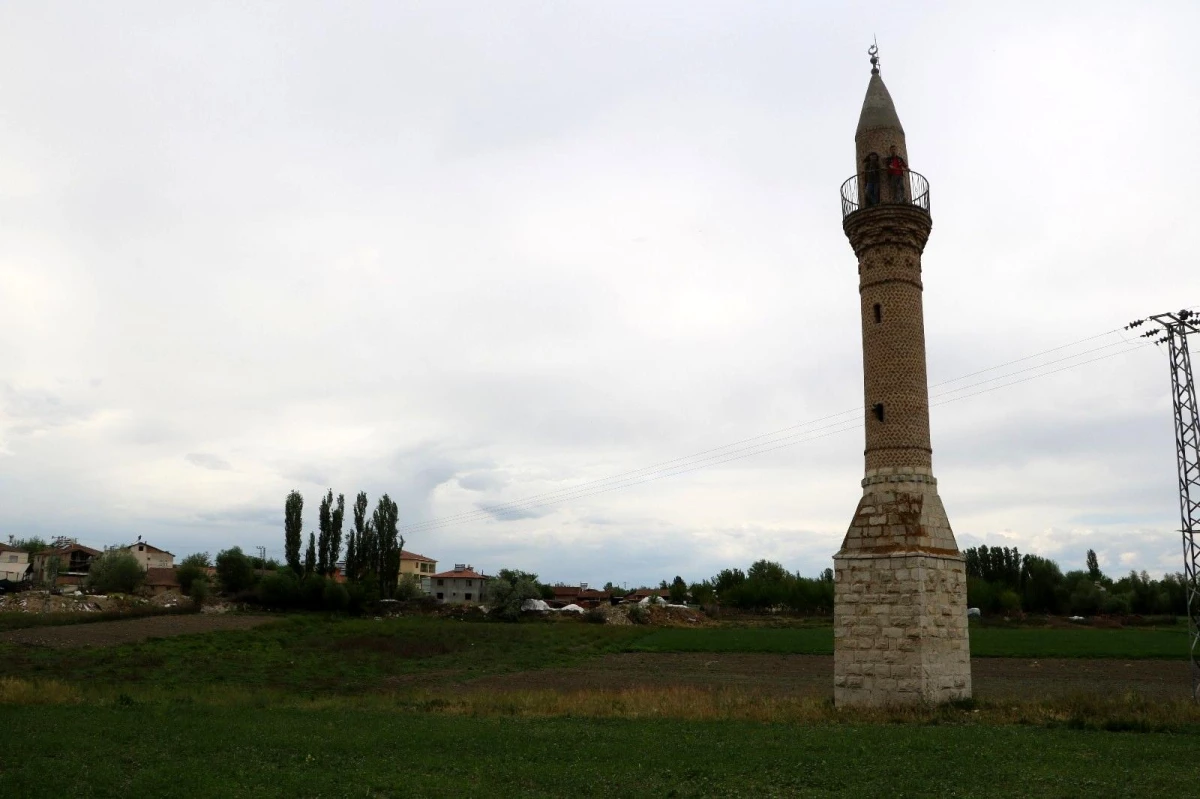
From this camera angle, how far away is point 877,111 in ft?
77.4

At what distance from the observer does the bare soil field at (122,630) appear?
3978 centimetres

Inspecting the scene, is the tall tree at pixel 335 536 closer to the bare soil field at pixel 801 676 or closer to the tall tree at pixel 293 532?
the tall tree at pixel 293 532

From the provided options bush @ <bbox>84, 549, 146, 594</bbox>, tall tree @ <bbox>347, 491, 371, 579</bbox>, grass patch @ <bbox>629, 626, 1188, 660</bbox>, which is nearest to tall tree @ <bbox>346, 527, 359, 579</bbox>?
tall tree @ <bbox>347, 491, 371, 579</bbox>

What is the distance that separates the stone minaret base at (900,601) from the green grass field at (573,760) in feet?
6.62

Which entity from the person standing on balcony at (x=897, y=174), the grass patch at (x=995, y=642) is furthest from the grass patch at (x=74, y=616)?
the person standing on balcony at (x=897, y=174)

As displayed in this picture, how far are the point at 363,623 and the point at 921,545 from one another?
153ft

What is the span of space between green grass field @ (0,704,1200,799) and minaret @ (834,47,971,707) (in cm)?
220

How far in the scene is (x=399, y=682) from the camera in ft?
117

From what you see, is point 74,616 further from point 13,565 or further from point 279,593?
point 13,565

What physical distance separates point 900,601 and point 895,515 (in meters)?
1.97

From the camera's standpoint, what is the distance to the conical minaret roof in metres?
23.4

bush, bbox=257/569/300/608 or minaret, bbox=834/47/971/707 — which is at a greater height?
minaret, bbox=834/47/971/707

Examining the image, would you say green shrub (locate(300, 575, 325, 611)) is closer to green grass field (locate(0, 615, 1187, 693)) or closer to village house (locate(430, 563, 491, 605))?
green grass field (locate(0, 615, 1187, 693))

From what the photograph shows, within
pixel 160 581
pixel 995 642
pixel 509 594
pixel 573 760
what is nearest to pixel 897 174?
pixel 573 760
